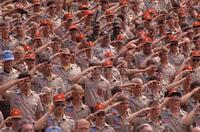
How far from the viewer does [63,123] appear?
903cm

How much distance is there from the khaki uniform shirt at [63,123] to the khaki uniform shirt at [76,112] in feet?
1.24

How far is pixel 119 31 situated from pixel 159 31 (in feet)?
3.69

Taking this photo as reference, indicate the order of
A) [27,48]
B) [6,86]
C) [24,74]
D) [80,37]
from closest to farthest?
[24,74] < [6,86] < [27,48] < [80,37]

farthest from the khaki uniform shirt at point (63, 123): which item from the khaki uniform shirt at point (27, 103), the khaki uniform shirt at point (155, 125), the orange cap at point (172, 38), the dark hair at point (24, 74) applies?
the orange cap at point (172, 38)

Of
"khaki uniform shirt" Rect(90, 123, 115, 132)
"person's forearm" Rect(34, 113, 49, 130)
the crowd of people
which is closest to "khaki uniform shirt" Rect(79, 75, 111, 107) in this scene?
the crowd of people

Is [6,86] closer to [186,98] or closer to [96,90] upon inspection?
[96,90]

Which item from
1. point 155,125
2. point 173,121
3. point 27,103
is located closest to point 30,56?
point 27,103

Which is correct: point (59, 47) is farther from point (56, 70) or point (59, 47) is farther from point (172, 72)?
point (172, 72)

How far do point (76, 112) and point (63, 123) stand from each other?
532 mm

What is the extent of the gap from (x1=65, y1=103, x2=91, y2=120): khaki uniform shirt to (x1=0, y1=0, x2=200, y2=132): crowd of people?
0.01 m

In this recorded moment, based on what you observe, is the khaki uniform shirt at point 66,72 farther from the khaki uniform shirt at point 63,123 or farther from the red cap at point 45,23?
the khaki uniform shirt at point 63,123

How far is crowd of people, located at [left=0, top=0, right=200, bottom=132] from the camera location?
9.43 m

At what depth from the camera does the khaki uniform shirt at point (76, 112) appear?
9508mm

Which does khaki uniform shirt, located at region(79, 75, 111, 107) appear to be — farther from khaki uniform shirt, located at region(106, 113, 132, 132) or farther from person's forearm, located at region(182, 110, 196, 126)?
person's forearm, located at region(182, 110, 196, 126)
